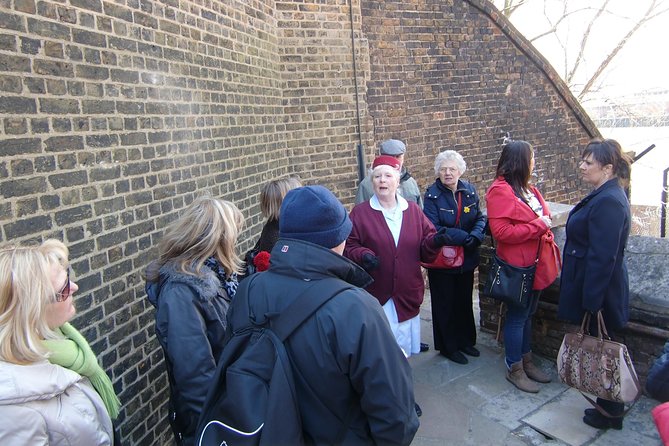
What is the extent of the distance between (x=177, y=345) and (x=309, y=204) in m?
0.99

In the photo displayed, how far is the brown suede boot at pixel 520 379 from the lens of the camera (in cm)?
407

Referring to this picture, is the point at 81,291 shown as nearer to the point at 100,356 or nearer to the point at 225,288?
the point at 100,356

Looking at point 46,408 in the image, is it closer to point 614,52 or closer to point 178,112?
point 178,112

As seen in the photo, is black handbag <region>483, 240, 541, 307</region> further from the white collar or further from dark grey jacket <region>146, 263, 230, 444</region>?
dark grey jacket <region>146, 263, 230, 444</region>

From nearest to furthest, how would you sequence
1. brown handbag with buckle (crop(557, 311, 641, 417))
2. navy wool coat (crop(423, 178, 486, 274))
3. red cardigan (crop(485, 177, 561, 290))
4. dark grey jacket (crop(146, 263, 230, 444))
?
dark grey jacket (crop(146, 263, 230, 444)) < brown handbag with buckle (crop(557, 311, 641, 417)) < red cardigan (crop(485, 177, 561, 290)) < navy wool coat (crop(423, 178, 486, 274))

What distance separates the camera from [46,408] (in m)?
1.75

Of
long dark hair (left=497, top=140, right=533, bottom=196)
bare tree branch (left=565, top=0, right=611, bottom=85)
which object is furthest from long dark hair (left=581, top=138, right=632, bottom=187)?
bare tree branch (left=565, top=0, right=611, bottom=85)

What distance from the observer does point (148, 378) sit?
351 cm

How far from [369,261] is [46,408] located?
216 cm

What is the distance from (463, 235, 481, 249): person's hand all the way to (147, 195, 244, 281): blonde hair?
2071mm

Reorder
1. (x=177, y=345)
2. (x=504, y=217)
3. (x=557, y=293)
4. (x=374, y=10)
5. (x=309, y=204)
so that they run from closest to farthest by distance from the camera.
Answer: (x=309, y=204) < (x=177, y=345) < (x=504, y=217) < (x=557, y=293) < (x=374, y=10)

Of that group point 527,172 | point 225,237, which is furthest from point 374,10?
point 225,237

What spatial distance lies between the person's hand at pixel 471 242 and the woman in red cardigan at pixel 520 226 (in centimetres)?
20

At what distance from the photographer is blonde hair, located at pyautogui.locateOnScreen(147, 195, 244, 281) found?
2.61 metres
